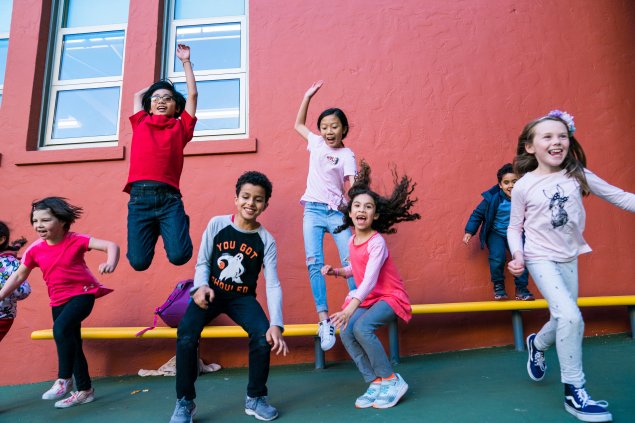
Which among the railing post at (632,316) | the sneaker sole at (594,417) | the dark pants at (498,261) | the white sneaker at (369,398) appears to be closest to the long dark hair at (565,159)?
the sneaker sole at (594,417)

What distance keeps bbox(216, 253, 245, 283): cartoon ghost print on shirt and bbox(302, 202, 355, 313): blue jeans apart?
3.17 ft

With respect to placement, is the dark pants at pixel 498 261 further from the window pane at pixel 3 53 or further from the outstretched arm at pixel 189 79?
the window pane at pixel 3 53

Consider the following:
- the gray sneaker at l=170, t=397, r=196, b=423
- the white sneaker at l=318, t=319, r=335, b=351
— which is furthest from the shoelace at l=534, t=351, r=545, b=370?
the gray sneaker at l=170, t=397, r=196, b=423

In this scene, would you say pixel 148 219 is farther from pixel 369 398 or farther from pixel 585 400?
pixel 585 400

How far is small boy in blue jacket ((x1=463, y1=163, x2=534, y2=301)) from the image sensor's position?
13.2 feet

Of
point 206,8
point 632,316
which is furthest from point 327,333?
point 206,8

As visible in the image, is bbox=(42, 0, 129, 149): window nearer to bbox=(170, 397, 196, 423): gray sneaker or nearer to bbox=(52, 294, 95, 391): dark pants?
bbox=(52, 294, 95, 391): dark pants

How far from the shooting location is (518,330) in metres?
3.86

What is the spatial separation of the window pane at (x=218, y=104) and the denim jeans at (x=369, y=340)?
266 centimetres

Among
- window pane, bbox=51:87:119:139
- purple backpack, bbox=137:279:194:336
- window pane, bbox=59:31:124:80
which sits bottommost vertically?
purple backpack, bbox=137:279:194:336

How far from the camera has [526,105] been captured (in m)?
4.50

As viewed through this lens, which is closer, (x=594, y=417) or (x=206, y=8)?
(x=594, y=417)

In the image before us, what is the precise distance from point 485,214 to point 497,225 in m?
0.14

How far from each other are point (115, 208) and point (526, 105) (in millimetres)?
4022
